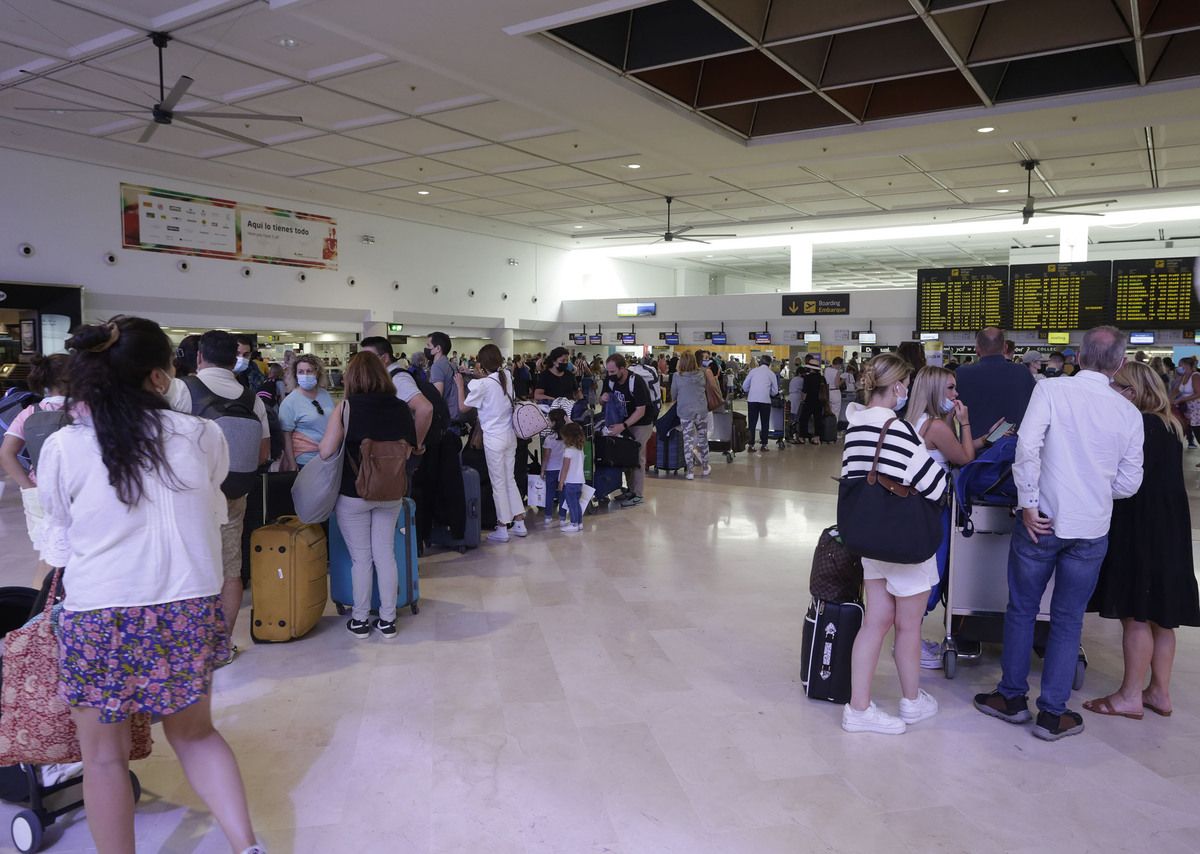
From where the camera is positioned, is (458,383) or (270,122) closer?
(458,383)

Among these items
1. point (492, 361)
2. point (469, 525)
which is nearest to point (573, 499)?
point (469, 525)

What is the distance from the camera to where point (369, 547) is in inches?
176

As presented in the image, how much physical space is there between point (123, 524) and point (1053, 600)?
3.46m

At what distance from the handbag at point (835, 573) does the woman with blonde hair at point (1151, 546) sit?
1.05 meters

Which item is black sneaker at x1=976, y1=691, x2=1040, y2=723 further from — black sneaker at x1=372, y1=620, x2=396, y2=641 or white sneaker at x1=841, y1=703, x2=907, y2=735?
black sneaker at x1=372, y1=620, x2=396, y2=641

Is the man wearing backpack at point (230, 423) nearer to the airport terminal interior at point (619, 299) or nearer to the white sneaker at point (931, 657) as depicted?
the airport terminal interior at point (619, 299)

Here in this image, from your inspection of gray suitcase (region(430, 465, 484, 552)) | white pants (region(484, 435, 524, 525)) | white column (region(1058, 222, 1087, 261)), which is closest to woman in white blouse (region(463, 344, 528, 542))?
white pants (region(484, 435, 524, 525))

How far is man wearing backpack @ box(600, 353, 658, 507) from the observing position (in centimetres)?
838

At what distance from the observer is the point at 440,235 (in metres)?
18.1

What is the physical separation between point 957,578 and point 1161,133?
9.23 m

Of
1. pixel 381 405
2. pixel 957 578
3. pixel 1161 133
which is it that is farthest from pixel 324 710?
pixel 1161 133

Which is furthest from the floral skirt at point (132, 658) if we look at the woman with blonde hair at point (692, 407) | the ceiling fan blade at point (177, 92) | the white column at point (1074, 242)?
the white column at point (1074, 242)

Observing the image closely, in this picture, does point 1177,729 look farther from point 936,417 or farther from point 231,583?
point 231,583

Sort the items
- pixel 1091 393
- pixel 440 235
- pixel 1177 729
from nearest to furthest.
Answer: pixel 1091 393, pixel 1177 729, pixel 440 235
